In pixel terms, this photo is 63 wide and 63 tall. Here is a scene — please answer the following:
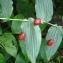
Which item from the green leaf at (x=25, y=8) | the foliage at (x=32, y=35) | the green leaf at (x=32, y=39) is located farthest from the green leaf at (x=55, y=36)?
the green leaf at (x=25, y=8)

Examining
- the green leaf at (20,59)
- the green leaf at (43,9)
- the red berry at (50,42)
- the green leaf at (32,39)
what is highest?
the green leaf at (43,9)

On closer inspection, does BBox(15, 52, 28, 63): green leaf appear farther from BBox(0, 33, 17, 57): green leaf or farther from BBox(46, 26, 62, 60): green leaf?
BBox(46, 26, 62, 60): green leaf

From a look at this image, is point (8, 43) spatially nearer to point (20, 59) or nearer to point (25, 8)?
point (20, 59)

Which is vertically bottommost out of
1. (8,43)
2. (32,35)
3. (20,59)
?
(20,59)

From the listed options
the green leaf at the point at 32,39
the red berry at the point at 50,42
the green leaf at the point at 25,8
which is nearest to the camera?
the green leaf at the point at 32,39

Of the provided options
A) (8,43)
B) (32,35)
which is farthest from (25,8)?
(32,35)

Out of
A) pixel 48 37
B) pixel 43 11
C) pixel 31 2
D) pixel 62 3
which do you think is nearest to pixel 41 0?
pixel 43 11

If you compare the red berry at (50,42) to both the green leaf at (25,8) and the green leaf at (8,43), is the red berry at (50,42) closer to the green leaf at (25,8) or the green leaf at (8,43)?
the green leaf at (8,43)

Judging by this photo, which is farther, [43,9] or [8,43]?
[8,43]
